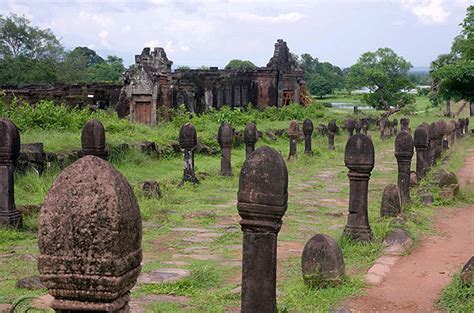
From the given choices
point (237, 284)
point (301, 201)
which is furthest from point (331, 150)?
point (237, 284)

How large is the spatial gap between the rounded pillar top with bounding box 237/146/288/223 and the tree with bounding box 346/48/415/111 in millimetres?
43292

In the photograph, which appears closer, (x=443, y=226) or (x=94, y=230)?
(x=94, y=230)

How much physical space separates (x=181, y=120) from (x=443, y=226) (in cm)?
1518

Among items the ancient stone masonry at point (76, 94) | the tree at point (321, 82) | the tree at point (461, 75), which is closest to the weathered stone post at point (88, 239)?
the ancient stone masonry at point (76, 94)

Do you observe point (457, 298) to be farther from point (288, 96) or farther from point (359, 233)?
point (288, 96)

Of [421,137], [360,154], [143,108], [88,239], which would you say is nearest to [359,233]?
[360,154]

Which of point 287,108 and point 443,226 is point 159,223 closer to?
point 443,226

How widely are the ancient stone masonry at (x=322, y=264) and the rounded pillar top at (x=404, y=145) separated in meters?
4.40

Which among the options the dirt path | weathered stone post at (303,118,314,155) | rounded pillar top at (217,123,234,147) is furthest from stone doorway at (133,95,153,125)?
the dirt path

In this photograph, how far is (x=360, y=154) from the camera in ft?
24.6

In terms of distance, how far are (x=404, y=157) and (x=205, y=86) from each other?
21.6 meters

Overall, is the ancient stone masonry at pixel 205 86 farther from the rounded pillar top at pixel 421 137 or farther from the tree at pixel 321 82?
the tree at pixel 321 82

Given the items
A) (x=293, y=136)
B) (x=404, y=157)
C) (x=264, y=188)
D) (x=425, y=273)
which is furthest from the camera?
(x=293, y=136)

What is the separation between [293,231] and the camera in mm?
9133
